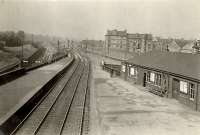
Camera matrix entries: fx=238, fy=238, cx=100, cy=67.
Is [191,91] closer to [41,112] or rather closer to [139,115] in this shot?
[139,115]

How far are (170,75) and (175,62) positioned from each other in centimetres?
192

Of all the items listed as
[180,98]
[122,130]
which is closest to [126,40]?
[180,98]

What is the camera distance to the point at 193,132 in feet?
41.0

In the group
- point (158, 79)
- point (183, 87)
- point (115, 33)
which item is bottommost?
point (183, 87)

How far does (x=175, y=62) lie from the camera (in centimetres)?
2172

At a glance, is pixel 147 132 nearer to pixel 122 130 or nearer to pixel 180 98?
pixel 122 130

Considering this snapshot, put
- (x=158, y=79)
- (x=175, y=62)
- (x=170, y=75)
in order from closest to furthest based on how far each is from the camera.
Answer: (x=170, y=75), (x=175, y=62), (x=158, y=79)

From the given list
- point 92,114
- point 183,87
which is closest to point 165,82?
point 183,87

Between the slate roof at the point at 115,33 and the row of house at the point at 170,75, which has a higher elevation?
the slate roof at the point at 115,33

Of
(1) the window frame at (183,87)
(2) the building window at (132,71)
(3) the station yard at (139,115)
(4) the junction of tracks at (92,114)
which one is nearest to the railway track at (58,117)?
(4) the junction of tracks at (92,114)

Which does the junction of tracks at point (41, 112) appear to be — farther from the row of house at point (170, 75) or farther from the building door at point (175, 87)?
the building door at point (175, 87)

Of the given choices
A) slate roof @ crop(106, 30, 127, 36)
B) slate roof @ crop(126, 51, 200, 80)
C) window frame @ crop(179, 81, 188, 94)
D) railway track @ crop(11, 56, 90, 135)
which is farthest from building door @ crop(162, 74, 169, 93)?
slate roof @ crop(106, 30, 127, 36)

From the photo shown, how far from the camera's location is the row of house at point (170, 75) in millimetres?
17625

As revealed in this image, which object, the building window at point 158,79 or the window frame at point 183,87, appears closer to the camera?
the window frame at point 183,87
